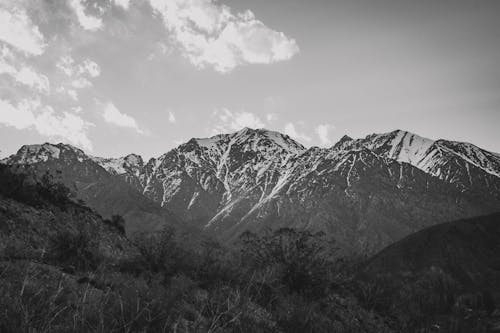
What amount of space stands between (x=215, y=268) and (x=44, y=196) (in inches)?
582

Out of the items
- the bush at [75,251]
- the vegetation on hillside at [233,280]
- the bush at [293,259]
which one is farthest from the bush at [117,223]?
the bush at [75,251]

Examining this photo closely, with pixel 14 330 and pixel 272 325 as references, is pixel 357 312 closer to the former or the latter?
pixel 272 325

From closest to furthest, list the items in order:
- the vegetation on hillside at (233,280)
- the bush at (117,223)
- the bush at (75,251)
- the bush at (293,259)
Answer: the vegetation on hillside at (233,280) < the bush at (75,251) < the bush at (293,259) < the bush at (117,223)

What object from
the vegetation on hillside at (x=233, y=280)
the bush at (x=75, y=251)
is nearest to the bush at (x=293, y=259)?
the vegetation on hillside at (x=233, y=280)

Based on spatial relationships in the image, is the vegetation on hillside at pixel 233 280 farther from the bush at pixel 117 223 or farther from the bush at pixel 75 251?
the bush at pixel 117 223

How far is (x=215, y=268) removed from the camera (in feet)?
32.5

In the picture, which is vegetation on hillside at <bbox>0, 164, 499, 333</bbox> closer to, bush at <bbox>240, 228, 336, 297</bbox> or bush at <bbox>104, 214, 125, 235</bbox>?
bush at <bbox>240, 228, 336, 297</bbox>

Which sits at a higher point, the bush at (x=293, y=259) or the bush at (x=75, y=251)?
the bush at (x=293, y=259)

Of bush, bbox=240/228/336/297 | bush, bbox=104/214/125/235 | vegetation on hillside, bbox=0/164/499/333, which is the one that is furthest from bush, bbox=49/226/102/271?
bush, bbox=104/214/125/235

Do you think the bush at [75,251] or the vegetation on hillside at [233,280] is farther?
the bush at [75,251]

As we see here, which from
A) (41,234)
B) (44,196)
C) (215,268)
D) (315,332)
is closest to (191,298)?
(315,332)

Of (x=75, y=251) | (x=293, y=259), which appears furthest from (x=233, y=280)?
(x=75, y=251)

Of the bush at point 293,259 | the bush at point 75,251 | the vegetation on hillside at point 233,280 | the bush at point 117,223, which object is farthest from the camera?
the bush at point 117,223

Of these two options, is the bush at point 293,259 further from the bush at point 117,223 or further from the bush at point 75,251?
the bush at point 117,223
